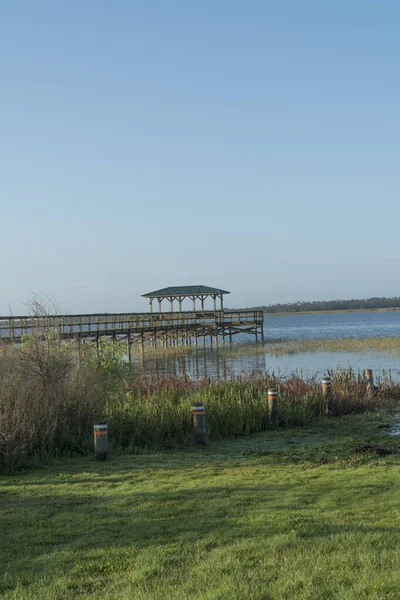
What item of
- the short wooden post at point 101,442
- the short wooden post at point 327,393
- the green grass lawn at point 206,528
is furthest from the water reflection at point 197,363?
the green grass lawn at point 206,528

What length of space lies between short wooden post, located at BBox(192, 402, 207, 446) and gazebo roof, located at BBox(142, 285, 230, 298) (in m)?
44.8

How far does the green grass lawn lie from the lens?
16.2 ft

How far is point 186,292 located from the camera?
58.3 m

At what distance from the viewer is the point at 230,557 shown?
540 centimetres

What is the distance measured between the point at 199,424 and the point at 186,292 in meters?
46.5

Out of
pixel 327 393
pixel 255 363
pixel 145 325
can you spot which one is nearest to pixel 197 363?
pixel 255 363

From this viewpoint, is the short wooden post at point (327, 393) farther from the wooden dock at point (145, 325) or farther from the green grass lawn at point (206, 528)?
the wooden dock at point (145, 325)

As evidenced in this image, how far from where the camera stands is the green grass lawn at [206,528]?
4930 millimetres

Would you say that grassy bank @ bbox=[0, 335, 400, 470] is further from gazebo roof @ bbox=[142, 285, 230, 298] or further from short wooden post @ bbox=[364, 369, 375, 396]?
gazebo roof @ bbox=[142, 285, 230, 298]

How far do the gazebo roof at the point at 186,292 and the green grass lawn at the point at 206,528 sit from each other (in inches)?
1841

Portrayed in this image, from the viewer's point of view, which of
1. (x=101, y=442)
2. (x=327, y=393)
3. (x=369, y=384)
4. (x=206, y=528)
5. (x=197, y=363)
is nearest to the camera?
(x=206, y=528)

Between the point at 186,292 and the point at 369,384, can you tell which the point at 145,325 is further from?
the point at 369,384

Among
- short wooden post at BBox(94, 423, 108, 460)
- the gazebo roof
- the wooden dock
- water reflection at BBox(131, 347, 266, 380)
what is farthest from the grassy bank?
the gazebo roof

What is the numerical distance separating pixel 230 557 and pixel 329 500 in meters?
2.12
